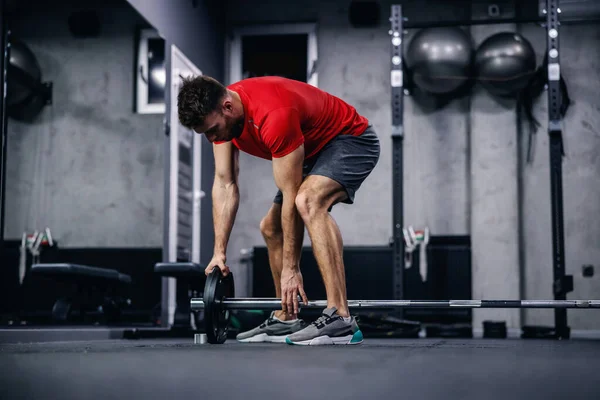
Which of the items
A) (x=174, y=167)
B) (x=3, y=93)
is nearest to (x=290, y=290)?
(x=3, y=93)

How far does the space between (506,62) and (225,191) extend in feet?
10.7

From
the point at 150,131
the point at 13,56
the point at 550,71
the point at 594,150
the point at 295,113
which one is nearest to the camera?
the point at 295,113

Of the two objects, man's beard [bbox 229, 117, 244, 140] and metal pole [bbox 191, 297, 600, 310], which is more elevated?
man's beard [bbox 229, 117, 244, 140]

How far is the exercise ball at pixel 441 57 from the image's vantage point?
526cm

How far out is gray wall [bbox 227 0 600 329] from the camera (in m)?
5.80

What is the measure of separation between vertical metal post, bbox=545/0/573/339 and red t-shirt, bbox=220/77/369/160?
2.40 metres

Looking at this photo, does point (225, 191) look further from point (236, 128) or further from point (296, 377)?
point (296, 377)

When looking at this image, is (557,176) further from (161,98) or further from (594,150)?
(161,98)

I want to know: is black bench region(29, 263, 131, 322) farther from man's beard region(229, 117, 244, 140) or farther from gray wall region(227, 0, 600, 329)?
gray wall region(227, 0, 600, 329)

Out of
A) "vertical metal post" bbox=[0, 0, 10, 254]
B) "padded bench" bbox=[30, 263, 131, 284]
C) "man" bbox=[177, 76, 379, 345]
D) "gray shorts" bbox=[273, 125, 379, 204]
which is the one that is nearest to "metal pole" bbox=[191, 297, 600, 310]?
"man" bbox=[177, 76, 379, 345]

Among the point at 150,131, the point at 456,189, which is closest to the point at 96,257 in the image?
the point at 150,131

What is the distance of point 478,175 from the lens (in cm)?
584

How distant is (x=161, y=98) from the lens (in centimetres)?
545

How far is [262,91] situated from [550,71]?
289 centimetres
